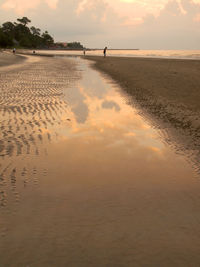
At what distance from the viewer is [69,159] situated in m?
5.14

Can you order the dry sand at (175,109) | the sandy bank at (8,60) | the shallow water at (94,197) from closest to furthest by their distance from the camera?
the shallow water at (94,197) → the dry sand at (175,109) → the sandy bank at (8,60)

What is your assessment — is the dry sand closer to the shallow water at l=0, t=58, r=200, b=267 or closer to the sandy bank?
the shallow water at l=0, t=58, r=200, b=267

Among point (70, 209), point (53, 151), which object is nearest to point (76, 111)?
point (53, 151)

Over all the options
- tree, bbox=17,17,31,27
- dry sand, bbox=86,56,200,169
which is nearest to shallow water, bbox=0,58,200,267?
dry sand, bbox=86,56,200,169

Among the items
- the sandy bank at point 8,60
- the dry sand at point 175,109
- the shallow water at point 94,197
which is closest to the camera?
the shallow water at point 94,197

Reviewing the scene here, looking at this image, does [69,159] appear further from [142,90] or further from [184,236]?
[142,90]

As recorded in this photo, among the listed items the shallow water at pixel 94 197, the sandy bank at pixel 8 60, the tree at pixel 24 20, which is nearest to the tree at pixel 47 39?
the tree at pixel 24 20

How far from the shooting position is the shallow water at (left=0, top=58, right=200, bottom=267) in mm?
2676

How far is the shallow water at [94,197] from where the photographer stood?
2676 millimetres

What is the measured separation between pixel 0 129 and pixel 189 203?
5.23m

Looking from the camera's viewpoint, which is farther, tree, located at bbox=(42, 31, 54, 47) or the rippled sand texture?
tree, located at bbox=(42, 31, 54, 47)

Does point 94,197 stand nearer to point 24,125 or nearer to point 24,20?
point 24,125

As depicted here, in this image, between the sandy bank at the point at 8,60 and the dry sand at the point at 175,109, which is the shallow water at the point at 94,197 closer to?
the dry sand at the point at 175,109

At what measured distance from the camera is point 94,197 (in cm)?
377
